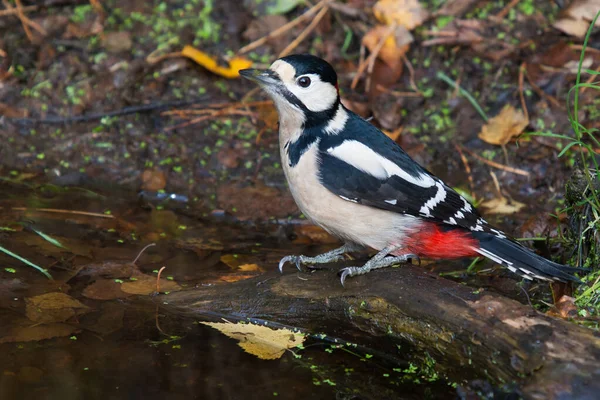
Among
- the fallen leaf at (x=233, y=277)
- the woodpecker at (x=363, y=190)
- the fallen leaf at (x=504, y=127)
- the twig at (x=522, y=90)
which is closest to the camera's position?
the woodpecker at (x=363, y=190)

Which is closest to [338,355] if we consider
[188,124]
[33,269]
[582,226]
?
[582,226]

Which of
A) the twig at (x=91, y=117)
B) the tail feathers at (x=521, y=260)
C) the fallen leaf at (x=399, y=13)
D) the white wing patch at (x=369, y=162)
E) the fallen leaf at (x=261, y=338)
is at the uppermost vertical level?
the fallen leaf at (x=399, y=13)

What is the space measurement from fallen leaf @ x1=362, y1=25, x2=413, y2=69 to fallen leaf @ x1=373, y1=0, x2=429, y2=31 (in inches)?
4.3

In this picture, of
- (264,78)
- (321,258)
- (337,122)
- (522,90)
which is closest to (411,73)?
(522,90)

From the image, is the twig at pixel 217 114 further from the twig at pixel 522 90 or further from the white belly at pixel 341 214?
the white belly at pixel 341 214

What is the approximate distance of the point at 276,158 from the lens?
568 cm

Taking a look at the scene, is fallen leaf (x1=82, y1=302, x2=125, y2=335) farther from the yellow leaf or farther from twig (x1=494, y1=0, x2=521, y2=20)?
twig (x1=494, y1=0, x2=521, y2=20)

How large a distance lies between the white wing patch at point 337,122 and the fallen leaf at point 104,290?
51.0 inches

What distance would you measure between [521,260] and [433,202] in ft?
1.61

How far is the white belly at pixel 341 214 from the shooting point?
3.77 metres

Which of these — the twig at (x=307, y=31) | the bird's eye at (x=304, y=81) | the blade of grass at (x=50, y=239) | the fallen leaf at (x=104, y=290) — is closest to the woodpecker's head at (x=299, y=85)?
the bird's eye at (x=304, y=81)

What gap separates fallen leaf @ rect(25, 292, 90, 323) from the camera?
3641mm

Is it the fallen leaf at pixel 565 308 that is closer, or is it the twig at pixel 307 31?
the fallen leaf at pixel 565 308

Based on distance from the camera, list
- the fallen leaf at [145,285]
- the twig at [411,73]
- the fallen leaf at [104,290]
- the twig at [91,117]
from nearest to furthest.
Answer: the fallen leaf at [104,290], the fallen leaf at [145,285], the twig at [91,117], the twig at [411,73]
